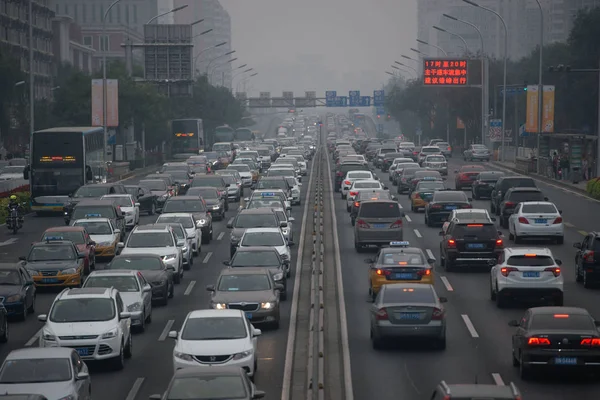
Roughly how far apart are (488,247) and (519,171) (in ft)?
168

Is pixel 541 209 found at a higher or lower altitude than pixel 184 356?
higher

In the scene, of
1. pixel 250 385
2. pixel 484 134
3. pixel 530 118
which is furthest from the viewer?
pixel 484 134

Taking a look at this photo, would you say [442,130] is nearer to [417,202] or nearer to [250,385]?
[417,202]

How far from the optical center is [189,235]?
129 ft

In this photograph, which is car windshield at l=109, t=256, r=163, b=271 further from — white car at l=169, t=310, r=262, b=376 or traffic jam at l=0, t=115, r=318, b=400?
white car at l=169, t=310, r=262, b=376

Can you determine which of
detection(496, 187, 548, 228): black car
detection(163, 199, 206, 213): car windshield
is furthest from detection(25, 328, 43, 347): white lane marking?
detection(496, 187, 548, 228): black car

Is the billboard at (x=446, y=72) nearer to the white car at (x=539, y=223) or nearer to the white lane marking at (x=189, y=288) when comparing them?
the white car at (x=539, y=223)

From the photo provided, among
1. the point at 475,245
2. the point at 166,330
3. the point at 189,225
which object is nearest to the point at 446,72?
the point at 189,225

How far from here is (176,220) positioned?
4016 cm

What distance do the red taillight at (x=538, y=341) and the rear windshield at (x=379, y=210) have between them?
65.3ft

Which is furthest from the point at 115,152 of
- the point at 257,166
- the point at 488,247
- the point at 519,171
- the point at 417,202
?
the point at 488,247

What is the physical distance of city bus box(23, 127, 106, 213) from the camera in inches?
2168

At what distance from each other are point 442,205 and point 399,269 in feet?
64.2

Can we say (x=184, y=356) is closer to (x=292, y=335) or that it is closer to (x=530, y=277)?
(x=292, y=335)
